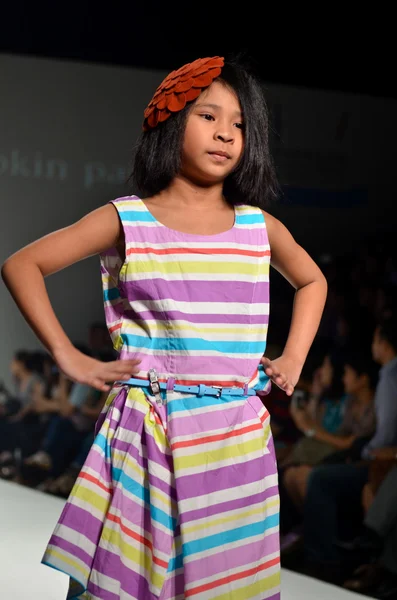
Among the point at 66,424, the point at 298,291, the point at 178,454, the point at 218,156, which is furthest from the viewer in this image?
the point at 66,424

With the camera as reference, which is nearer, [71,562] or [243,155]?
[71,562]

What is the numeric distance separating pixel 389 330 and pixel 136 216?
138 cm

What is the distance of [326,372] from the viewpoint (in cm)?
298

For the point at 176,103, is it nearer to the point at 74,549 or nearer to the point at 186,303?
the point at 186,303

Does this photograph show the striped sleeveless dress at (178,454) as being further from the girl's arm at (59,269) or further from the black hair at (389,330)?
the black hair at (389,330)

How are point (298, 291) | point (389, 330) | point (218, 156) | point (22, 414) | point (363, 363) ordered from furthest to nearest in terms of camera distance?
1. point (22, 414)
2. point (363, 363)
3. point (389, 330)
4. point (298, 291)
5. point (218, 156)

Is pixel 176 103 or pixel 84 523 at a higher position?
pixel 176 103

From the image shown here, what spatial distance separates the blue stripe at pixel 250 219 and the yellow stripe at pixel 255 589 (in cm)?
61

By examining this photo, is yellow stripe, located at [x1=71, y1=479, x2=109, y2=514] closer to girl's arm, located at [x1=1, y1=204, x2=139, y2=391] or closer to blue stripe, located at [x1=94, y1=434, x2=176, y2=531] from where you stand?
blue stripe, located at [x1=94, y1=434, x2=176, y2=531]

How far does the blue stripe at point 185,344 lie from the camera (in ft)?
5.06

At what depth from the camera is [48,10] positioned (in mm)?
3580

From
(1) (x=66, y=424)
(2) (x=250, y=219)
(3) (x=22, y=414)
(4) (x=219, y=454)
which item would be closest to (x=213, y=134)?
(2) (x=250, y=219)

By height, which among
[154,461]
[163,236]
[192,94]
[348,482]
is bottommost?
[348,482]

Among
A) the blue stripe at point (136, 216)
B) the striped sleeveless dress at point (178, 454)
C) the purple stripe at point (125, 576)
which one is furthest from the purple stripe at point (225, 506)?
the blue stripe at point (136, 216)
